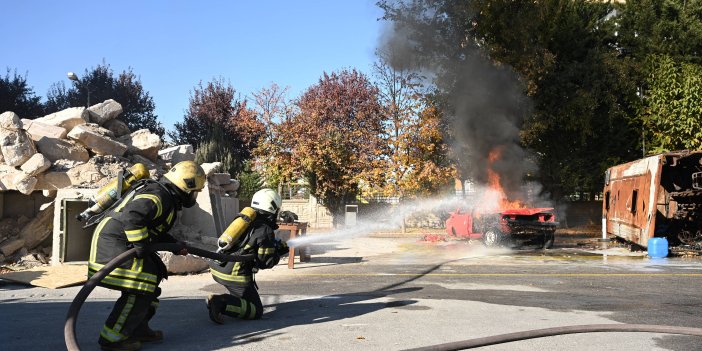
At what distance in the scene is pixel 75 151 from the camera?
13359mm

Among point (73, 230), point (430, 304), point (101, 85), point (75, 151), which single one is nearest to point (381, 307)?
point (430, 304)

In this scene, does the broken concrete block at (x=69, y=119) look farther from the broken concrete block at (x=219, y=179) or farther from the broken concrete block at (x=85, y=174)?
the broken concrete block at (x=219, y=179)

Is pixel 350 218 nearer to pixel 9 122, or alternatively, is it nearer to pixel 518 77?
pixel 518 77

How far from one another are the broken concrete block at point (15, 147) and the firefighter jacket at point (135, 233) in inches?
321

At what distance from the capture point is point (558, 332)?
570 centimetres

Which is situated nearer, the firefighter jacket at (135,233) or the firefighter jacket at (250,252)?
the firefighter jacket at (135,233)

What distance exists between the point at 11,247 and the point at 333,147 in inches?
718

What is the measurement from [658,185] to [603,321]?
9.54m

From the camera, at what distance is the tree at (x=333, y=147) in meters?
28.6

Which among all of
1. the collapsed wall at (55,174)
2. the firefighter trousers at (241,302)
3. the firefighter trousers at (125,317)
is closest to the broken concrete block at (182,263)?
the collapsed wall at (55,174)

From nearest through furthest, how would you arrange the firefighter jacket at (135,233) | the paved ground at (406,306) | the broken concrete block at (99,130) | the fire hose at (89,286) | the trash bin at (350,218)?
the fire hose at (89,286) → the firefighter jacket at (135,233) → the paved ground at (406,306) → the broken concrete block at (99,130) → the trash bin at (350,218)

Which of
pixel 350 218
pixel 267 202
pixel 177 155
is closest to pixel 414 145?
pixel 350 218

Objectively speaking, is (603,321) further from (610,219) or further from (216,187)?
(610,219)

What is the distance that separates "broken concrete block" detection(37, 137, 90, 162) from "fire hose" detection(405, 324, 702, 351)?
35.4ft
